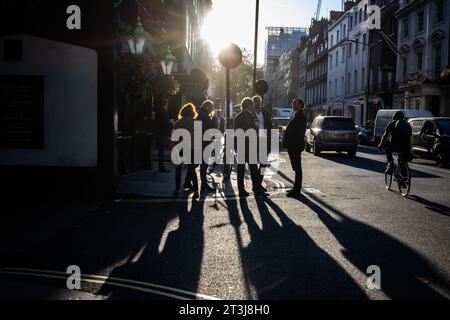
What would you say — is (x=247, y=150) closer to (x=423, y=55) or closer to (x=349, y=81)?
(x=423, y=55)

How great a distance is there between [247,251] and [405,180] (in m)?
5.61

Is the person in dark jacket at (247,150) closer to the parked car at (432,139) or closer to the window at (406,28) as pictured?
the parked car at (432,139)

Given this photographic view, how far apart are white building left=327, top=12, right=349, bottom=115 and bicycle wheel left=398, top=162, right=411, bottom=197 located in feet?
158

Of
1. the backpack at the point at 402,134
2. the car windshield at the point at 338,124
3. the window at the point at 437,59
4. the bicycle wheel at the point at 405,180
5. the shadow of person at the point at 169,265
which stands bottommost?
the shadow of person at the point at 169,265

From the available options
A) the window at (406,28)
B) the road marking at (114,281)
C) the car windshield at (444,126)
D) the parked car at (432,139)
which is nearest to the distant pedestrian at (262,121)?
the road marking at (114,281)

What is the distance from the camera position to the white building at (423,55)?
34.9 metres

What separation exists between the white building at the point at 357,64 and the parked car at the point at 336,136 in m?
27.6

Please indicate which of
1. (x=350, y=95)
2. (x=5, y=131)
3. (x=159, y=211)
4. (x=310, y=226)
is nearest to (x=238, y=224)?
(x=310, y=226)

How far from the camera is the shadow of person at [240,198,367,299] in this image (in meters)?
4.29

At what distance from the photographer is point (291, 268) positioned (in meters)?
5.04

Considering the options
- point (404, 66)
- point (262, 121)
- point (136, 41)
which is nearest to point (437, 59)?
point (404, 66)

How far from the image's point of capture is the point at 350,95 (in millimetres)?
54438
